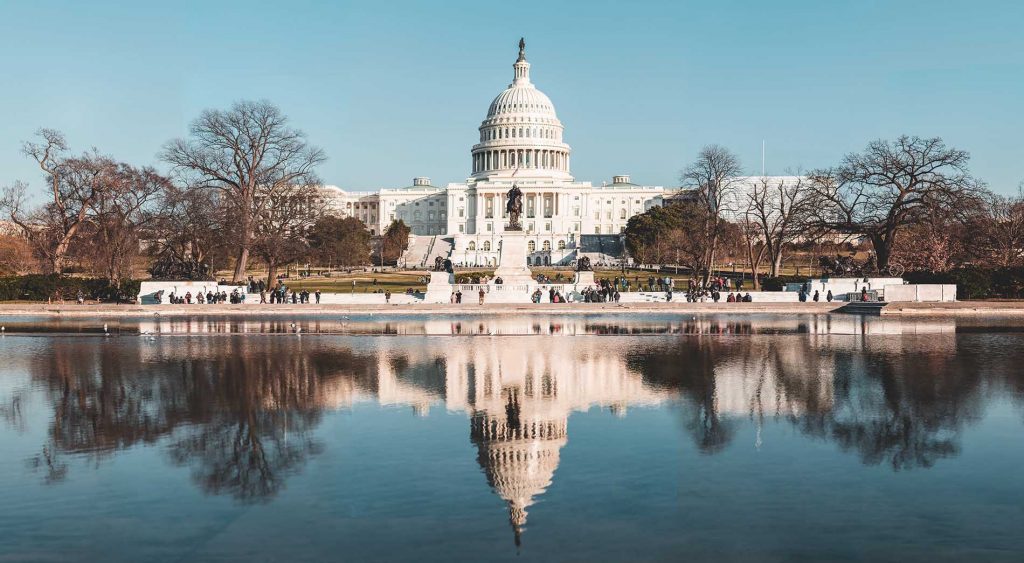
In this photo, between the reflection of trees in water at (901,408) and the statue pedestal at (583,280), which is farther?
the statue pedestal at (583,280)

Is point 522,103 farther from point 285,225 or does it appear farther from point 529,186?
point 285,225

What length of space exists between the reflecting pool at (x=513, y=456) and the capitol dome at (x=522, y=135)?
441 ft

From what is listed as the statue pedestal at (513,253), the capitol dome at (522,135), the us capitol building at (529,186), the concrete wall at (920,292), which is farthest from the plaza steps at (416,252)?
the concrete wall at (920,292)

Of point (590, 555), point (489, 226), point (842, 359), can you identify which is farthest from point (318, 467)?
point (489, 226)

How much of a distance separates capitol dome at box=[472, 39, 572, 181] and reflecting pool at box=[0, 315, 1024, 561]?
13443cm

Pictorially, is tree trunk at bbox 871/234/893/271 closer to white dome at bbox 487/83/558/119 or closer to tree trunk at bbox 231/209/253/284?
tree trunk at bbox 231/209/253/284

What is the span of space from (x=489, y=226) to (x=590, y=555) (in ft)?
486

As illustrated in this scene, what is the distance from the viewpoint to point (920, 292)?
44.6m

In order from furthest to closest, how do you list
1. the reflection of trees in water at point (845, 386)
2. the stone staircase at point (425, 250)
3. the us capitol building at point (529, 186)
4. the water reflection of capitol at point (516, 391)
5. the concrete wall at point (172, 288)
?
the us capitol building at point (529, 186)
the stone staircase at point (425, 250)
the concrete wall at point (172, 288)
the reflection of trees in water at point (845, 386)
the water reflection of capitol at point (516, 391)

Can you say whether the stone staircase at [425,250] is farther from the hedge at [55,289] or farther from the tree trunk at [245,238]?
the hedge at [55,289]

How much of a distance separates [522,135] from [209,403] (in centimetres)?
14212

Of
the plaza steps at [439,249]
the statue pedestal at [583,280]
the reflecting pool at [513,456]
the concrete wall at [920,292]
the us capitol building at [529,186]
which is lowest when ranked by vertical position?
the reflecting pool at [513,456]

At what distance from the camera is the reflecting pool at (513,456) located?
9.31 metres

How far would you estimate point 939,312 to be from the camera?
129 feet
